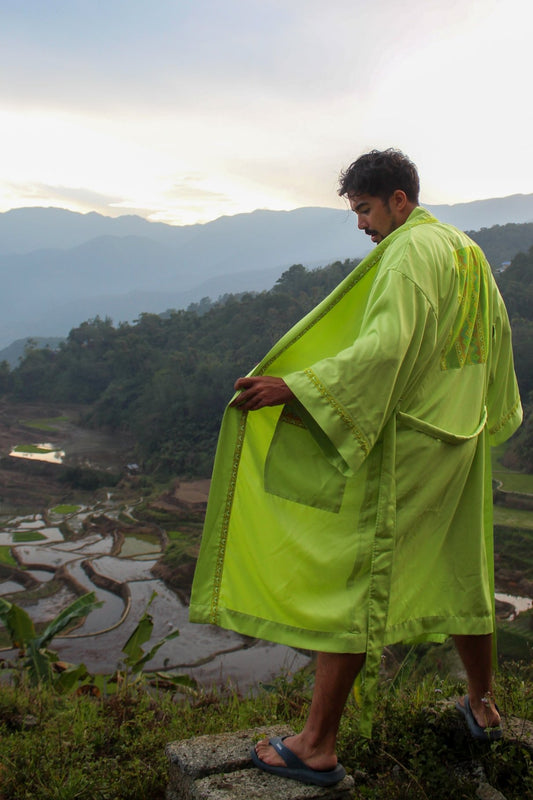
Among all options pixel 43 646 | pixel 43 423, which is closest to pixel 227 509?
pixel 43 646

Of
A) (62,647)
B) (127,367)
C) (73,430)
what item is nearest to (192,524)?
(62,647)

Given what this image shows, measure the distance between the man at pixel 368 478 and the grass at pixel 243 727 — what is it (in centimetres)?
9

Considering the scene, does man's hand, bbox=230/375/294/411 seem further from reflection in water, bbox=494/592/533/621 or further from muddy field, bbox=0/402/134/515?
muddy field, bbox=0/402/134/515

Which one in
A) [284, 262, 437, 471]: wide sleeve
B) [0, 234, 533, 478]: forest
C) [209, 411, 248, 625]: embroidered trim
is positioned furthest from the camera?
[0, 234, 533, 478]: forest

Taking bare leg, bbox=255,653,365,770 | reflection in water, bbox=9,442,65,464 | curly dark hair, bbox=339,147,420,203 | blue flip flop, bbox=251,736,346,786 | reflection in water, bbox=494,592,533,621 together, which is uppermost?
curly dark hair, bbox=339,147,420,203

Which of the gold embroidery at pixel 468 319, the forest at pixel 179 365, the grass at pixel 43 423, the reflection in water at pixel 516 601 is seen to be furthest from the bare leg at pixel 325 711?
the grass at pixel 43 423

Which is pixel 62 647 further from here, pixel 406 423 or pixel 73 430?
pixel 73 430

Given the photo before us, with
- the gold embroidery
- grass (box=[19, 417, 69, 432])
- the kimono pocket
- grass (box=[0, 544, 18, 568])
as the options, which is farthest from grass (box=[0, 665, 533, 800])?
grass (box=[19, 417, 69, 432])

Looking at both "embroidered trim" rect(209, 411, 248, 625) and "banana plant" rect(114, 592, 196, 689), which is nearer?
"embroidered trim" rect(209, 411, 248, 625)

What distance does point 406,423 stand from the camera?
Answer: 1360 millimetres

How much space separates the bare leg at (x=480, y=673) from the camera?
1504 millimetres

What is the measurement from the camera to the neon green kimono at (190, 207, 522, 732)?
4.30 ft

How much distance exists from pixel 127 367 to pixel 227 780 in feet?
123

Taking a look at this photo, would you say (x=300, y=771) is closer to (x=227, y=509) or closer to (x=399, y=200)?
(x=227, y=509)
